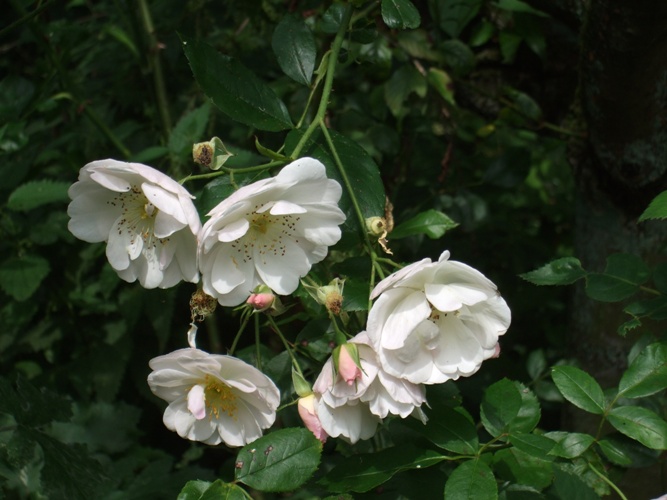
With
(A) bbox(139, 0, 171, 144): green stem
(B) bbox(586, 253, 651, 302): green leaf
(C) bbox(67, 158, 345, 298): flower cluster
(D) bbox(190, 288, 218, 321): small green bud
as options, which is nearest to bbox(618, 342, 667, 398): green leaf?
(B) bbox(586, 253, 651, 302): green leaf

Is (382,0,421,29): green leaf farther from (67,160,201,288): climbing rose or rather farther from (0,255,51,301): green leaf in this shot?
(0,255,51,301): green leaf

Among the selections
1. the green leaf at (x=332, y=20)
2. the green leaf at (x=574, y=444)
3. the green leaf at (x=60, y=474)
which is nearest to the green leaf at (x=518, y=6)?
the green leaf at (x=332, y=20)

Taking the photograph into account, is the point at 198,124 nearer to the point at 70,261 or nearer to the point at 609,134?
the point at 70,261

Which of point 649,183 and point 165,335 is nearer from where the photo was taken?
point 649,183

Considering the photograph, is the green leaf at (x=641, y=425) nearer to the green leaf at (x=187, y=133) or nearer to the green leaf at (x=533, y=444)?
the green leaf at (x=533, y=444)

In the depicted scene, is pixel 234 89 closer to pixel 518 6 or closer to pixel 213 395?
pixel 213 395

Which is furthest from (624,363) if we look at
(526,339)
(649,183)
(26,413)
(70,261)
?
(70,261)

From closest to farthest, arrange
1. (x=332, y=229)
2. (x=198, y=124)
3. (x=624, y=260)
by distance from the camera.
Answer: (x=332, y=229) < (x=624, y=260) < (x=198, y=124)
